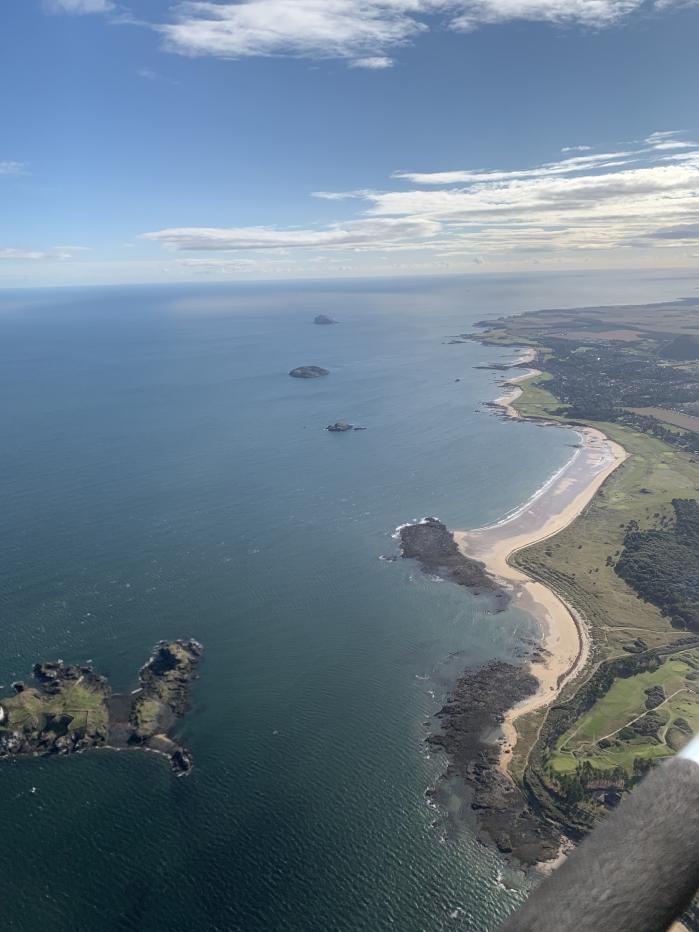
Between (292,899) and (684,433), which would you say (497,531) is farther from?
(684,433)

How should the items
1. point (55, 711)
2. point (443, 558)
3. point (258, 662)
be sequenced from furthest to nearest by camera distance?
point (443, 558) < point (258, 662) < point (55, 711)

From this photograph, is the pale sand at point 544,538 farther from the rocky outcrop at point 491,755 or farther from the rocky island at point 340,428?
the rocky island at point 340,428

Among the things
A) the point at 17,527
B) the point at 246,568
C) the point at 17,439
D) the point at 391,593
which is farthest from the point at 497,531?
the point at 17,439

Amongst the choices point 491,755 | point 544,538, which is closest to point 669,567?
point 544,538

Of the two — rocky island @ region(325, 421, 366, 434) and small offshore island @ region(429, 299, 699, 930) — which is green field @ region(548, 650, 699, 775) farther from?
rocky island @ region(325, 421, 366, 434)

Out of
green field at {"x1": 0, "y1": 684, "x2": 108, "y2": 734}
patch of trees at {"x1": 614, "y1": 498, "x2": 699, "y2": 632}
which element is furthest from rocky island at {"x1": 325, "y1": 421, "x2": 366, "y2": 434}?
green field at {"x1": 0, "y1": 684, "x2": 108, "y2": 734}

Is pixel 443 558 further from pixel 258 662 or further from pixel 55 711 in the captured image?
pixel 55 711
